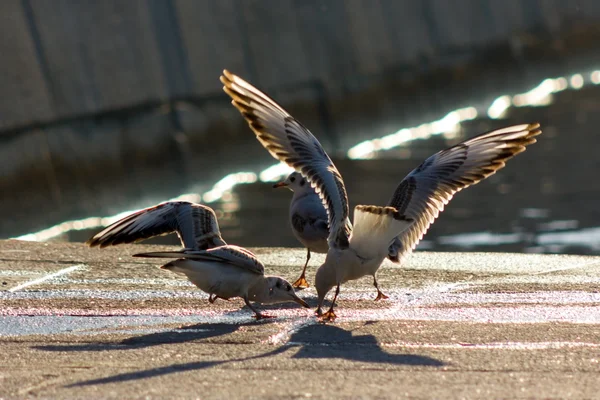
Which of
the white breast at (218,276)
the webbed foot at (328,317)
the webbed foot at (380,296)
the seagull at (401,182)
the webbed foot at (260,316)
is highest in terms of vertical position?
the seagull at (401,182)

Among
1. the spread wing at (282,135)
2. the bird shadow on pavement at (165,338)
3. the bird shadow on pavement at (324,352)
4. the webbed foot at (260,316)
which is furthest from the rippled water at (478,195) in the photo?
the bird shadow on pavement at (324,352)

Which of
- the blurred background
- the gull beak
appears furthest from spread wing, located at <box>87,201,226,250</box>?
the blurred background

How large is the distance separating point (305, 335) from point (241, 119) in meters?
12.1

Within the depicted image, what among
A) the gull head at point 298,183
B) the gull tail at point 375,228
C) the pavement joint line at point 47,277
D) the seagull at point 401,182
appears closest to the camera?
the gull tail at point 375,228

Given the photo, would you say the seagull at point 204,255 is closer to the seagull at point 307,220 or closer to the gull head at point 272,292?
the gull head at point 272,292

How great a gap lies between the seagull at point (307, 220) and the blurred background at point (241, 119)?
556 cm

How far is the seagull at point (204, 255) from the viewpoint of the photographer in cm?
665

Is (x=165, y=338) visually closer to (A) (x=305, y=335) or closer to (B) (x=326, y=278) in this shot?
(A) (x=305, y=335)

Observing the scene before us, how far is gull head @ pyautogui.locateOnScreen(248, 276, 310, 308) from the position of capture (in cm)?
692

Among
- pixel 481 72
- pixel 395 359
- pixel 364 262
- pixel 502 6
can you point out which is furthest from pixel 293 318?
pixel 502 6

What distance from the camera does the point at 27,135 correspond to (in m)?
14.2

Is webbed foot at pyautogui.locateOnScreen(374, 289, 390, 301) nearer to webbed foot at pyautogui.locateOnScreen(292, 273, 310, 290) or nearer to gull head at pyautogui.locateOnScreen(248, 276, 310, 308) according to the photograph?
gull head at pyautogui.locateOnScreen(248, 276, 310, 308)

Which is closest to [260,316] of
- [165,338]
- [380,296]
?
[165,338]

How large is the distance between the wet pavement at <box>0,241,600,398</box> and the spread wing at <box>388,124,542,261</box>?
1.39ft
